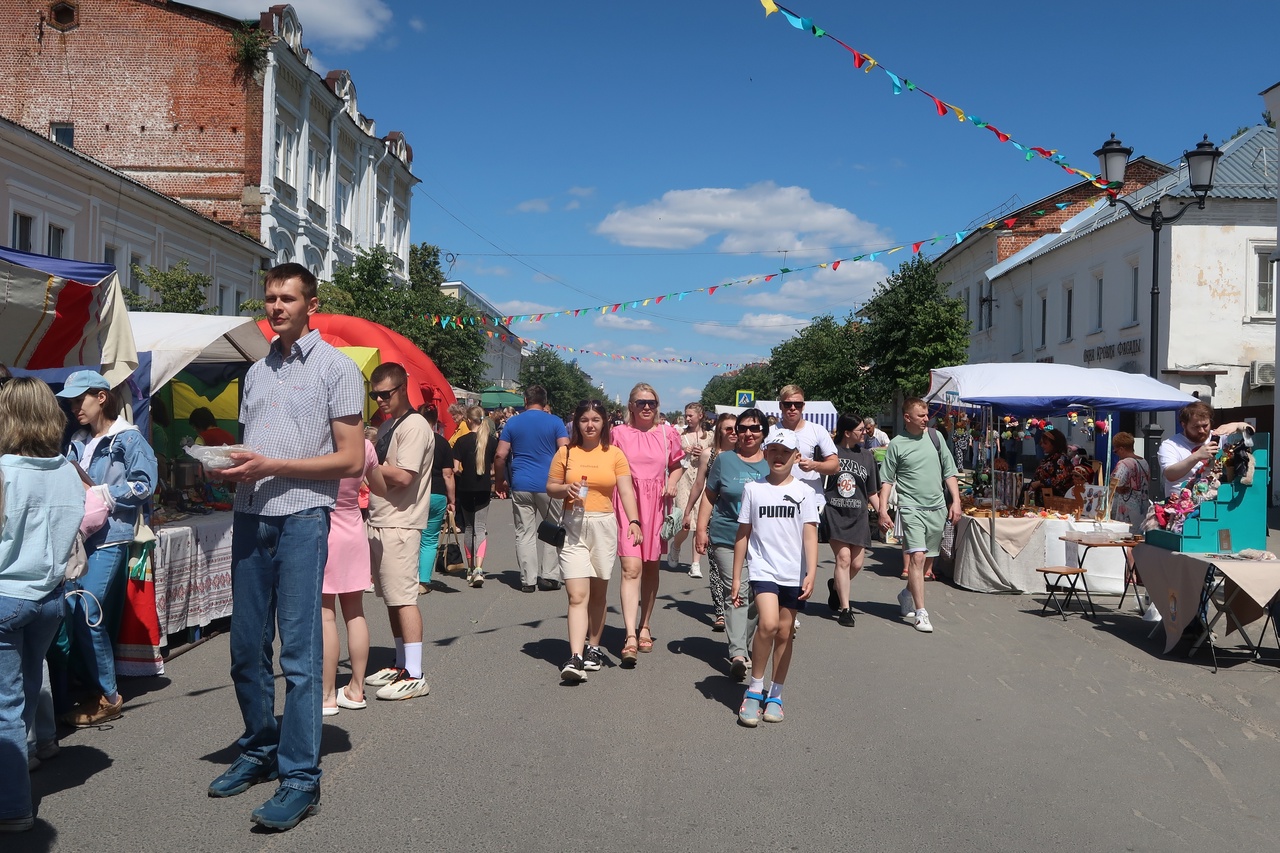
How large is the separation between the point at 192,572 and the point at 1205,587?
7174 mm

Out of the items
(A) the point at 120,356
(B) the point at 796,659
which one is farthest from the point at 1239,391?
(A) the point at 120,356

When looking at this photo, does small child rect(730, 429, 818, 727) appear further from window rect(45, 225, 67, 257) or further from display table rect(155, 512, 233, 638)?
window rect(45, 225, 67, 257)

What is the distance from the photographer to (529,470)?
1091cm

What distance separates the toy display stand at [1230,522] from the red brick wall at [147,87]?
88.6 feet

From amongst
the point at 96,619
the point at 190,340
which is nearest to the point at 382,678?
the point at 96,619

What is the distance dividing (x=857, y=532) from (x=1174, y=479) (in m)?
2.54

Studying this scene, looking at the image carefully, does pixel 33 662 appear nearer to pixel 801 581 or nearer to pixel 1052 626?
pixel 801 581

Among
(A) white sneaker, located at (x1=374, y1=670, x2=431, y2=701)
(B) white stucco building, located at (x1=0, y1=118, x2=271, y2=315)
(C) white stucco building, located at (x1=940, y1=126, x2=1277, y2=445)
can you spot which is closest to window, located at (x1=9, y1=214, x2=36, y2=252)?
(B) white stucco building, located at (x1=0, y1=118, x2=271, y2=315)

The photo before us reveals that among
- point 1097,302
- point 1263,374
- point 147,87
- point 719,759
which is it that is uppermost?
point 147,87

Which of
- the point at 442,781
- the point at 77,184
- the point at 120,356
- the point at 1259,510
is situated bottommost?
the point at 442,781

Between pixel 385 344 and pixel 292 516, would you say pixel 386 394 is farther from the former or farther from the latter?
pixel 385 344

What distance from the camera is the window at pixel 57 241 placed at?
20.9 meters

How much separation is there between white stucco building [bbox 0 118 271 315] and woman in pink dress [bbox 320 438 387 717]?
51.7ft

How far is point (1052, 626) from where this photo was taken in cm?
951
